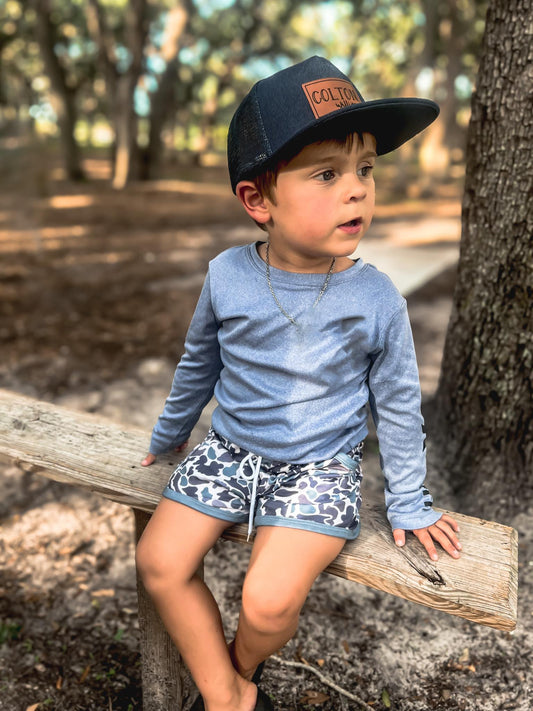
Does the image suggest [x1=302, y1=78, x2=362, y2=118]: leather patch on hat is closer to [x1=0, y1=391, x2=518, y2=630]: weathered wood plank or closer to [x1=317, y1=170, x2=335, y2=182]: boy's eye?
[x1=317, y1=170, x2=335, y2=182]: boy's eye

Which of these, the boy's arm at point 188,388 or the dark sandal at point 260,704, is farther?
the boy's arm at point 188,388

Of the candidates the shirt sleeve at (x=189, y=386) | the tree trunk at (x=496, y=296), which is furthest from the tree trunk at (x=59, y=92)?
the shirt sleeve at (x=189, y=386)

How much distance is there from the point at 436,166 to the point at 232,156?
14204 mm

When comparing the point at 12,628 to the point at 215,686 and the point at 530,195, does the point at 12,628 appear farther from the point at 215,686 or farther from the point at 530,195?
the point at 530,195

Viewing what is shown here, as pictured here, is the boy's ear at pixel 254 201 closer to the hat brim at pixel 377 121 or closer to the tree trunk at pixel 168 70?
the hat brim at pixel 377 121

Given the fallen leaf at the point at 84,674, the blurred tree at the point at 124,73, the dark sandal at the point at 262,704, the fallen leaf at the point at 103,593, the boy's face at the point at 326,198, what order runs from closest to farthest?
the boy's face at the point at 326,198
the dark sandal at the point at 262,704
the fallen leaf at the point at 84,674
the fallen leaf at the point at 103,593
the blurred tree at the point at 124,73

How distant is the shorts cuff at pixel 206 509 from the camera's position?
1831 millimetres

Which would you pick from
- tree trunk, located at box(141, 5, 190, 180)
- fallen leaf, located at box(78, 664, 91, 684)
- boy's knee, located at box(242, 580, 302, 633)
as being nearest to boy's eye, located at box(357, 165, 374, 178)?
boy's knee, located at box(242, 580, 302, 633)

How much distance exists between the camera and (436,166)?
1491 cm

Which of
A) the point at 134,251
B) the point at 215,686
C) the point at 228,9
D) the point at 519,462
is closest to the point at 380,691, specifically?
the point at 215,686

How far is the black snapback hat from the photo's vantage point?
5.31 feet

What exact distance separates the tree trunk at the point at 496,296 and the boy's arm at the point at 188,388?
118 cm

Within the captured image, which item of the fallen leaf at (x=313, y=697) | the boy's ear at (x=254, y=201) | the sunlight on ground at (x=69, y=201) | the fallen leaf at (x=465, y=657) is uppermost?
the boy's ear at (x=254, y=201)

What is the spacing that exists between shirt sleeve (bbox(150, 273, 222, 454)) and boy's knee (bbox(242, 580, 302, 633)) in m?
0.62
